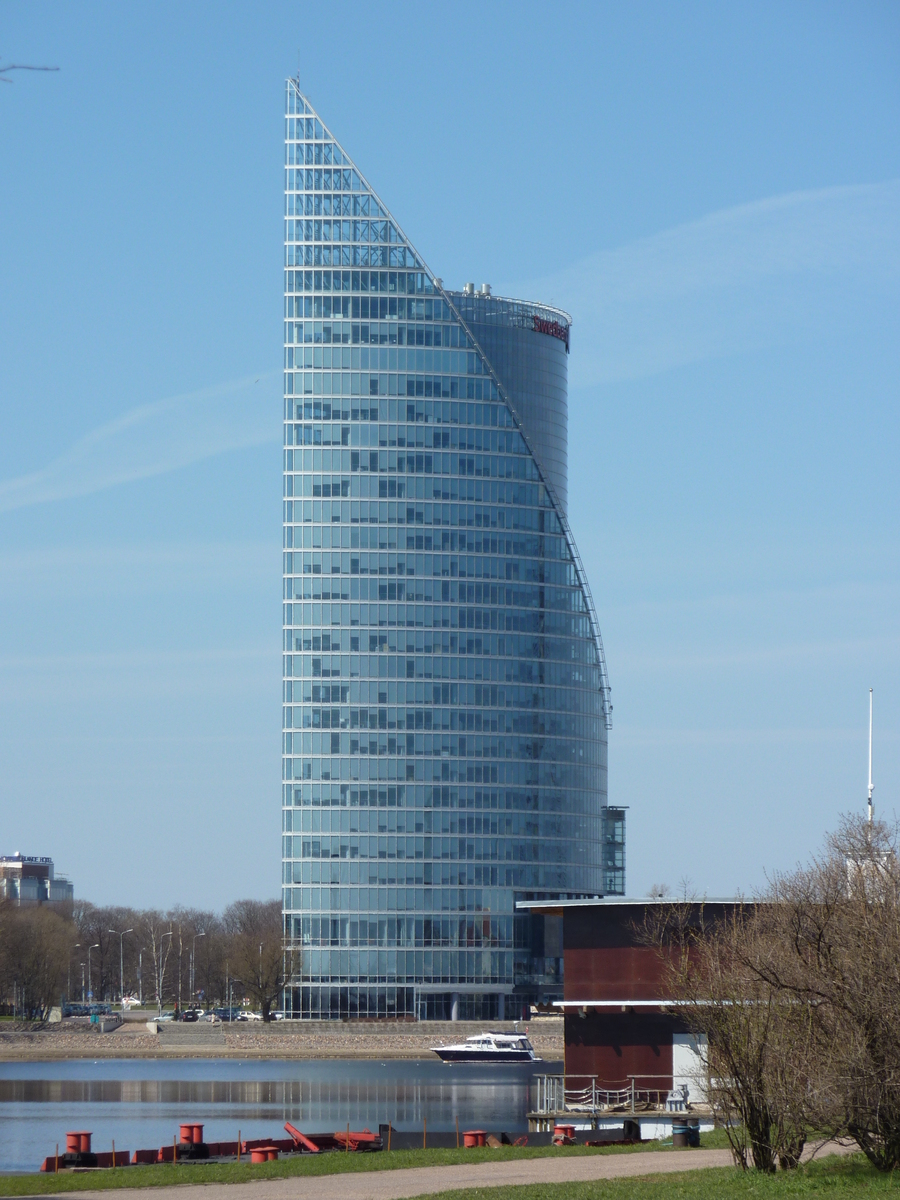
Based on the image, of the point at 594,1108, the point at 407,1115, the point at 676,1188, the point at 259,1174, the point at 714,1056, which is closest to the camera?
the point at 676,1188

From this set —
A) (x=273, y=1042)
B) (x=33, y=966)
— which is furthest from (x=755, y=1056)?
(x=33, y=966)

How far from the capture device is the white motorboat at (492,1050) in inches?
6280

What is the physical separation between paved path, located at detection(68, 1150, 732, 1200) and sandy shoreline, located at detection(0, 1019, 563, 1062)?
120 m

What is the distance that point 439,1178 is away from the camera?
45.1 m

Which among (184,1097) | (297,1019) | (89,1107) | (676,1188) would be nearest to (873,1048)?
(676,1188)

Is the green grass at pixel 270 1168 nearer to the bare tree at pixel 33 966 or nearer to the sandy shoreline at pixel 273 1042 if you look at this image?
the sandy shoreline at pixel 273 1042

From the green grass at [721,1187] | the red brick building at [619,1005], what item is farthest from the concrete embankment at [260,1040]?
the green grass at [721,1187]

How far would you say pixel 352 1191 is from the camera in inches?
1658

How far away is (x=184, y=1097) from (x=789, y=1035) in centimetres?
7020

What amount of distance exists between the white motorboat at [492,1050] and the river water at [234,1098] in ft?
7.53

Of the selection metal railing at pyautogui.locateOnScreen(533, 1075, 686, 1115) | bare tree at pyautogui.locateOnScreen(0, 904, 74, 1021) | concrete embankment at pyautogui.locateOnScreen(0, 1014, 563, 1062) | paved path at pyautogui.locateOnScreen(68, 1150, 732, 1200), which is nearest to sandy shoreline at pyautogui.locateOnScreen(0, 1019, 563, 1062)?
concrete embankment at pyautogui.locateOnScreen(0, 1014, 563, 1062)

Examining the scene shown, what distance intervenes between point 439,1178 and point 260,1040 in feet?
445

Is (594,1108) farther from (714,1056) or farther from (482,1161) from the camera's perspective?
(714,1056)

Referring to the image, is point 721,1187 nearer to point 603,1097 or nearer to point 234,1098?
point 603,1097
